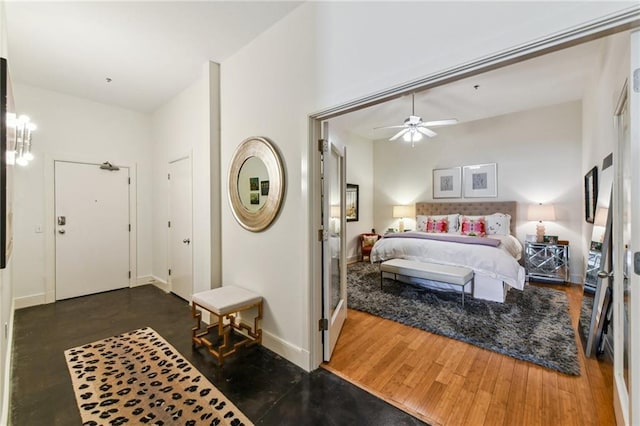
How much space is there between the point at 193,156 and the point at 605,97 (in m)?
4.68

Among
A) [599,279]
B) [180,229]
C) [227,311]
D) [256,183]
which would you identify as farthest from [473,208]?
[180,229]

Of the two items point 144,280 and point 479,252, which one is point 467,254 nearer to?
point 479,252

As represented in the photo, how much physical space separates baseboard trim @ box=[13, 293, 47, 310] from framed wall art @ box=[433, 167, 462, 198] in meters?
7.03

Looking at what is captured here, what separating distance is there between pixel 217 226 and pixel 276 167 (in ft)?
3.92

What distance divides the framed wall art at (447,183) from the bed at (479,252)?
512mm

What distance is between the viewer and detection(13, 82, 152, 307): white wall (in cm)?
356

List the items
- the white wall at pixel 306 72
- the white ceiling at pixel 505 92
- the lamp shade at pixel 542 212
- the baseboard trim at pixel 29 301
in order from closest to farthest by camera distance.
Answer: the white wall at pixel 306 72, the white ceiling at pixel 505 92, the baseboard trim at pixel 29 301, the lamp shade at pixel 542 212

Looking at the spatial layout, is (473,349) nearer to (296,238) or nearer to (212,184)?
(296,238)

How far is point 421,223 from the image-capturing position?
585 cm

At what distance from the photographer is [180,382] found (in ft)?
6.64

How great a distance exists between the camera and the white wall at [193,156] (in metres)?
3.08

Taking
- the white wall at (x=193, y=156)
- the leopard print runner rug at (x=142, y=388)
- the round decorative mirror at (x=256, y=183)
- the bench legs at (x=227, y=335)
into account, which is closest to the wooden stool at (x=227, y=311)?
the bench legs at (x=227, y=335)

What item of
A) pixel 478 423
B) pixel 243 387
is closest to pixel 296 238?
pixel 243 387

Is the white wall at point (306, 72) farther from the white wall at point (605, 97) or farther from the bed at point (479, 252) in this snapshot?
the bed at point (479, 252)
